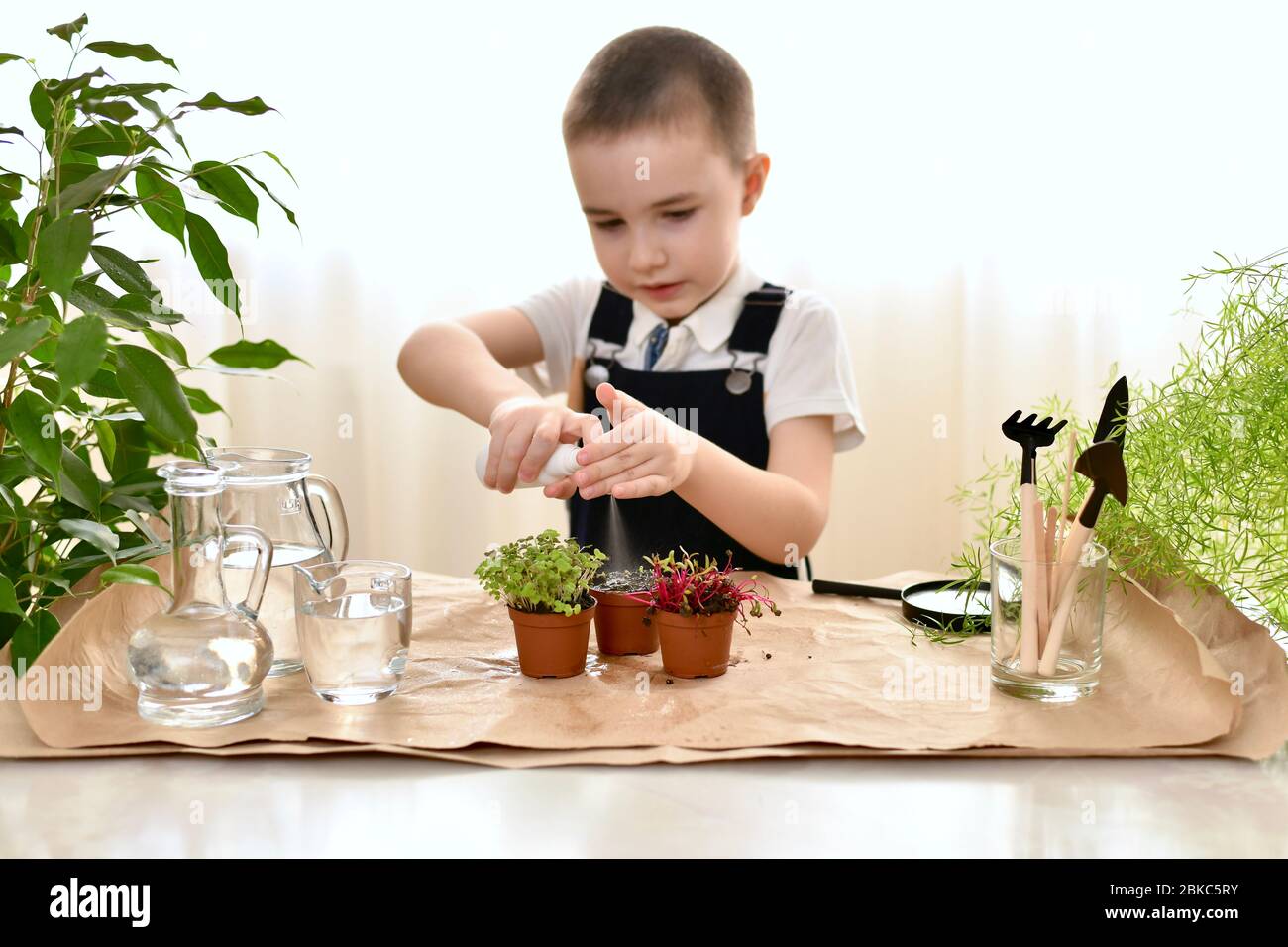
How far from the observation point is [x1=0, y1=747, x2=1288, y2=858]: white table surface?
2.00ft

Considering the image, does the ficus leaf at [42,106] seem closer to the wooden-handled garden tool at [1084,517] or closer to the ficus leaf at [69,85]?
the ficus leaf at [69,85]

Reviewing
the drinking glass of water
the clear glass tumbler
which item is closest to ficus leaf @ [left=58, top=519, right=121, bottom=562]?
the drinking glass of water

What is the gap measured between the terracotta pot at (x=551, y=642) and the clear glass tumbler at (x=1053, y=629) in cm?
30

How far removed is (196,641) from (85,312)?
0.23 metres

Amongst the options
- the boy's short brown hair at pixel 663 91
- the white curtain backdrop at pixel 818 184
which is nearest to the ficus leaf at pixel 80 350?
the boy's short brown hair at pixel 663 91

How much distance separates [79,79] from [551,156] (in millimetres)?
1321

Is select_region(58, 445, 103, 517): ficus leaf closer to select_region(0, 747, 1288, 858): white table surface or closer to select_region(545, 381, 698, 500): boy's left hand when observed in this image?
select_region(0, 747, 1288, 858): white table surface

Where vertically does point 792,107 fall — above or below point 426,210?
above

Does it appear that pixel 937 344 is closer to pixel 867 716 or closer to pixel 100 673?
pixel 867 716

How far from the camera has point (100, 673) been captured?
811 mm

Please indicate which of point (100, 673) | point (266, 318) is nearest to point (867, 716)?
point (100, 673)

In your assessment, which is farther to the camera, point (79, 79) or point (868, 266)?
point (868, 266)
